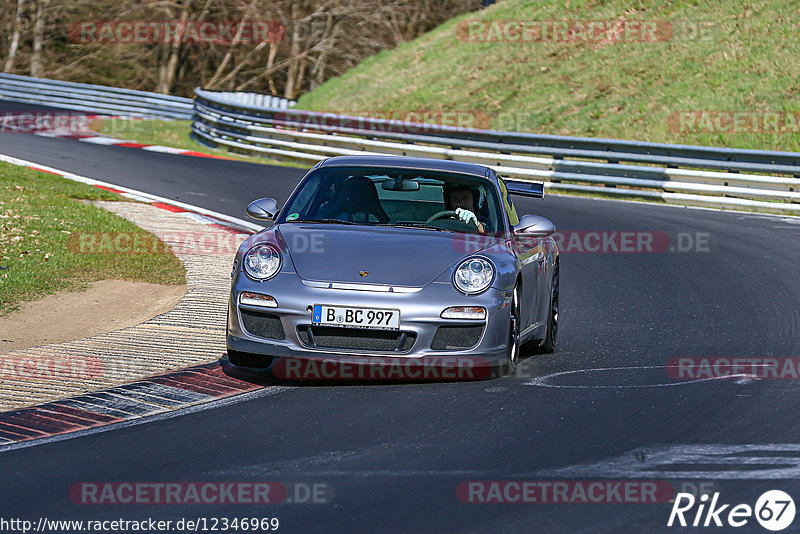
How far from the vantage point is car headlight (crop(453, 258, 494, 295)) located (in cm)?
726

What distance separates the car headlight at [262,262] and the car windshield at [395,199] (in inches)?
30.0

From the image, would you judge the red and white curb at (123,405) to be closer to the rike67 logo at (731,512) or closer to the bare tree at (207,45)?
the rike67 logo at (731,512)

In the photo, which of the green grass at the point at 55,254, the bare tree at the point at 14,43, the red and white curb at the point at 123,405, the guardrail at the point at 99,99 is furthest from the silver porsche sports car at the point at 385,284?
the bare tree at the point at 14,43

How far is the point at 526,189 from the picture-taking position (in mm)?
9398

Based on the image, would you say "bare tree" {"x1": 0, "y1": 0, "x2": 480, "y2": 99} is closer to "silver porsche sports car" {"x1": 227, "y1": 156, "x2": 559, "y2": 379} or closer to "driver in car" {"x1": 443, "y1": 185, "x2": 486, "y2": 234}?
"driver in car" {"x1": 443, "y1": 185, "x2": 486, "y2": 234}

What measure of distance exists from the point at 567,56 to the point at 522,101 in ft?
8.54

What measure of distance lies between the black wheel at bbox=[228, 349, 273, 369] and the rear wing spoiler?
2731mm

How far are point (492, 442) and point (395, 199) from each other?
9.44ft

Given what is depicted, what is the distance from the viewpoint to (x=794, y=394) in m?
7.12

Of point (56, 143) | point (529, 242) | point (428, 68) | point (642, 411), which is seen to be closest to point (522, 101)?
point (428, 68)

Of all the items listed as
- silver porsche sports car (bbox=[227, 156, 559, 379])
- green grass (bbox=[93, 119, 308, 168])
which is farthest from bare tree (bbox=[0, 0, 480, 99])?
silver porsche sports car (bbox=[227, 156, 559, 379])

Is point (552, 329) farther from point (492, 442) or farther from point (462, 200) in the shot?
point (492, 442)

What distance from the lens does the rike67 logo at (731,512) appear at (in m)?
4.66

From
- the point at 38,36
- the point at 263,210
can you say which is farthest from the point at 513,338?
the point at 38,36
